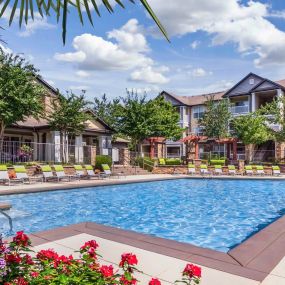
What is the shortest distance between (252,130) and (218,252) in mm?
27906

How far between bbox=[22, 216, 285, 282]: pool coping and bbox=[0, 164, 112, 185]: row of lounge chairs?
1081cm

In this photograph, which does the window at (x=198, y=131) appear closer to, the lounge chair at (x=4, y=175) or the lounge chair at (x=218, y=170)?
the lounge chair at (x=218, y=170)

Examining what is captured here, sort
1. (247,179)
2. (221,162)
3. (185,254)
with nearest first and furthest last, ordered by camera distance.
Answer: (185,254) < (247,179) < (221,162)

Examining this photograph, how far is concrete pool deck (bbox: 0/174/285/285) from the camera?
4.27 m

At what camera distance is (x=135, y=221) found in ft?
33.8

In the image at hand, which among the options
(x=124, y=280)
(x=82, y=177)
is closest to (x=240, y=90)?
(x=82, y=177)

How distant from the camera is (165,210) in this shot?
12.0m

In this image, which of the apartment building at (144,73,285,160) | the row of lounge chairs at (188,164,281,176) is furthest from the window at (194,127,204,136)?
the row of lounge chairs at (188,164,281,176)

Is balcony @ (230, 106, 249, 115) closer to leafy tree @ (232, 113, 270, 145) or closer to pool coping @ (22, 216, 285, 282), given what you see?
leafy tree @ (232, 113, 270, 145)

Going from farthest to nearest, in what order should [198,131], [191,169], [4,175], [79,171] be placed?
[198,131] < [191,169] < [79,171] < [4,175]

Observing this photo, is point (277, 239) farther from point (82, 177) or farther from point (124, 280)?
point (82, 177)

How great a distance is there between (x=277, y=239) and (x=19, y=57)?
65.2 ft

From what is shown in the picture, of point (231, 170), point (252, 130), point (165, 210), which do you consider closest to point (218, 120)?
point (252, 130)

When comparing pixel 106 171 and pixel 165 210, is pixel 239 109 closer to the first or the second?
pixel 106 171
